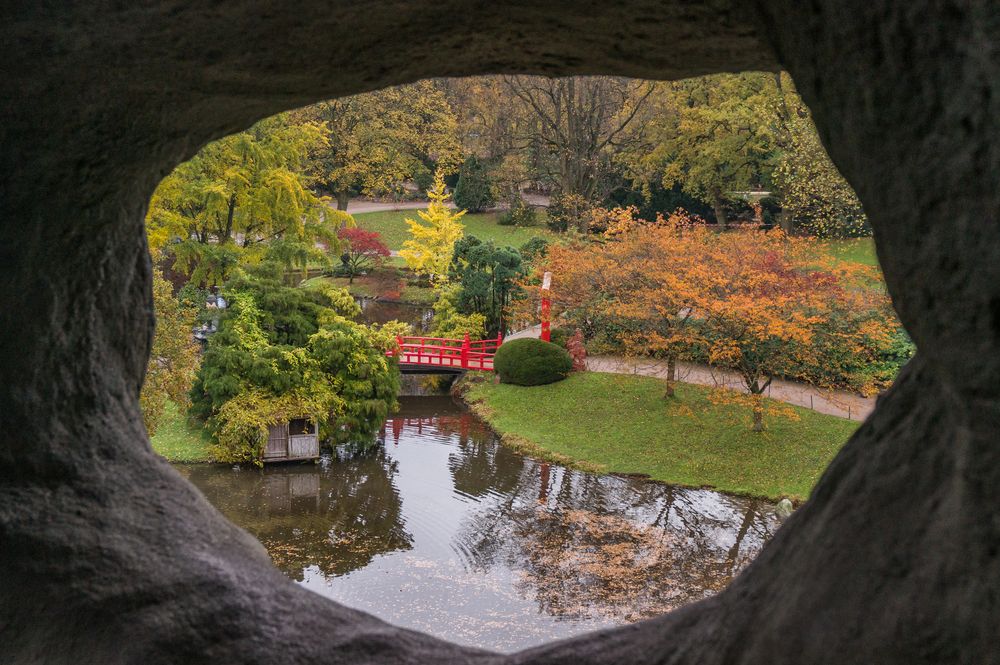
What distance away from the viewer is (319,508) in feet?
51.1

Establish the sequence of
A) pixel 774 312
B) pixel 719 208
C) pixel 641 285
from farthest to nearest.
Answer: pixel 719 208 < pixel 641 285 < pixel 774 312

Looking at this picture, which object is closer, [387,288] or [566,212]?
[387,288]

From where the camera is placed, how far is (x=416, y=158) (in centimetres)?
3966

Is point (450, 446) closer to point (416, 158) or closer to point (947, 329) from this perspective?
point (947, 329)

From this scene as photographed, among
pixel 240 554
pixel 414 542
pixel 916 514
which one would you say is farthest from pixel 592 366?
pixel 916 514

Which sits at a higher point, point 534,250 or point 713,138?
point 713,138

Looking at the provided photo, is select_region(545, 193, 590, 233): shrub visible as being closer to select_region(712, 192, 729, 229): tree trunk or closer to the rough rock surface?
select_region(712, 192, 729, 229): tree trunk

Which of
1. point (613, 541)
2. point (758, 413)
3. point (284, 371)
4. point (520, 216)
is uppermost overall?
point (520, 216)

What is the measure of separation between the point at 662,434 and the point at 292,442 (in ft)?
26.7

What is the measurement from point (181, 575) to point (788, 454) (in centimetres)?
1510

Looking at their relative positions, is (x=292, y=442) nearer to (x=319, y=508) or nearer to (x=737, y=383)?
(x=319, y=508)

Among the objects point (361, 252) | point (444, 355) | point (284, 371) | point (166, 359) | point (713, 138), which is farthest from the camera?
point (361, 252)

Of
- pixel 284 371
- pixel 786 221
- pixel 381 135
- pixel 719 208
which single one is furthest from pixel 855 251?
pixel 284 371

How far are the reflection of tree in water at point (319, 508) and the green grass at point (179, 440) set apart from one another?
0.54 metres
